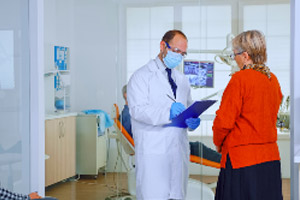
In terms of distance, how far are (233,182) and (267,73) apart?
587mm

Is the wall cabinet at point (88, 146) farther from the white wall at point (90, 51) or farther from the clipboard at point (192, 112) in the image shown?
the clipboard at point (192, 112)

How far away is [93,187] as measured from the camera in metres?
3.59

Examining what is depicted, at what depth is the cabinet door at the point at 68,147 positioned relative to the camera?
3.61 meters

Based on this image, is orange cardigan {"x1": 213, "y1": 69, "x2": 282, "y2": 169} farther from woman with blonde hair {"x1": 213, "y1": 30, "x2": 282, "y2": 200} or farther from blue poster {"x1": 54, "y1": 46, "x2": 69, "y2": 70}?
blue poster {"x1": 54, "y1": 46, "x2": 69, "y2": 70}

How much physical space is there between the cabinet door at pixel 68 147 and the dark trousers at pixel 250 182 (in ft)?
5.54

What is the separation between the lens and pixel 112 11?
362 cm

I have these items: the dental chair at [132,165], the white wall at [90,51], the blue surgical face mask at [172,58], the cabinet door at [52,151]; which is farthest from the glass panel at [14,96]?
the blue surgical face mask at [172,58]

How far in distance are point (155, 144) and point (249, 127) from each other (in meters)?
0.61

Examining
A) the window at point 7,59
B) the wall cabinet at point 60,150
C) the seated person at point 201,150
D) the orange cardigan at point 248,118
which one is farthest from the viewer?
the wall cabinet at point 60,150

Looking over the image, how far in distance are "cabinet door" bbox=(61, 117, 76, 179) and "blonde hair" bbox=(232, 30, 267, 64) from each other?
1843mm

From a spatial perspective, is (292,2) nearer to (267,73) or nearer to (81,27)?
(267,73)

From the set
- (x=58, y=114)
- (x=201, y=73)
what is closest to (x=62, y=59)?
(x=58, y=114)

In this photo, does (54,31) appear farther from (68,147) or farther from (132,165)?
(132,165)

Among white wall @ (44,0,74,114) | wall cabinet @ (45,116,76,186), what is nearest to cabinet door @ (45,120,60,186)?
wall cabinet @ (45,116,76,186)
